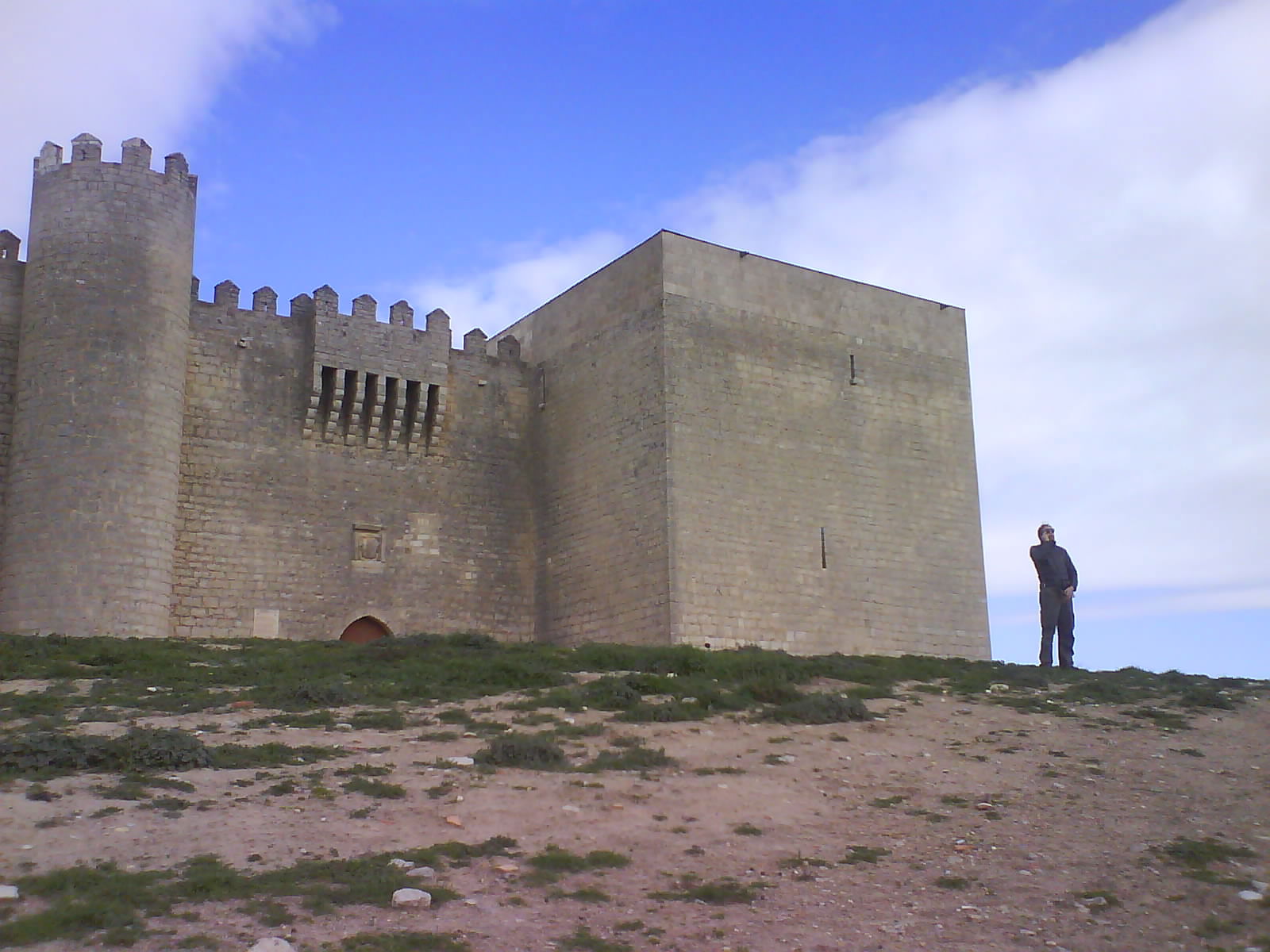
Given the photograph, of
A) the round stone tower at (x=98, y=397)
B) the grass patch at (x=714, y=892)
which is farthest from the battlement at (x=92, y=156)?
the grass patch at (x=714, y=892)

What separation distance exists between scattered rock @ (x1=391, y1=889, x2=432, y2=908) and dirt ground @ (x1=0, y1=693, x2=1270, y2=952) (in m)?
0.06

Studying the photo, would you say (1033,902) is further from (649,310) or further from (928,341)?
(928,341)

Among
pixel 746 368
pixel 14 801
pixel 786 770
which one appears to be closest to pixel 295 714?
pixel 14 801

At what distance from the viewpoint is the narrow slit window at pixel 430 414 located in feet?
69.5

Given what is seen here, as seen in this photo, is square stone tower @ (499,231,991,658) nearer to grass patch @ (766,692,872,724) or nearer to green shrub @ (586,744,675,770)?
grass patch @ (766,692,872,724)

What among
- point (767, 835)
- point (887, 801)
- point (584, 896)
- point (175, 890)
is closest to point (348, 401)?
point (887, 801)

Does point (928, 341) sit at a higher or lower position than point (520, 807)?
higher

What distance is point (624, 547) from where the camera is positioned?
19500 mm

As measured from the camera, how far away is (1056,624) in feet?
54.9

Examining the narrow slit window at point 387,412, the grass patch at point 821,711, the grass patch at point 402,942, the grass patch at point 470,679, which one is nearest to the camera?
the grass patch at point 402,942

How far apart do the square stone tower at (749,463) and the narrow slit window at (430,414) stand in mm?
1861

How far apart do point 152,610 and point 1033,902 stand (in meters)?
13.2

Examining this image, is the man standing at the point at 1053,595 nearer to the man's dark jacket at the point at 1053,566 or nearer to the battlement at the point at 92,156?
the man's dark jacket at the point at 1053,566

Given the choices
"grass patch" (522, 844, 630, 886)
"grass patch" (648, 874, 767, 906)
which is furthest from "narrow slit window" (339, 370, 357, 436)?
"grass patch" (648, 874, 767, 906)
